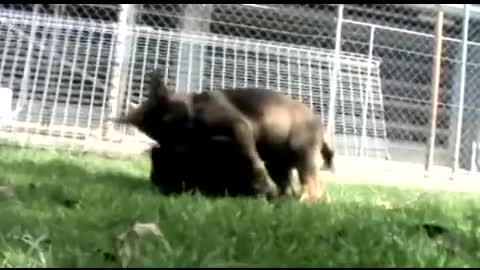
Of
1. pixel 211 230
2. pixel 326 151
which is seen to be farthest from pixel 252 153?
pixel 211 230

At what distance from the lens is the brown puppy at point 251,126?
4.75m

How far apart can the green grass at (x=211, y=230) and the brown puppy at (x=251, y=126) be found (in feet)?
1.26

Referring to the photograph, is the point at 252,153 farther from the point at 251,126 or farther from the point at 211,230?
the point at 211,230

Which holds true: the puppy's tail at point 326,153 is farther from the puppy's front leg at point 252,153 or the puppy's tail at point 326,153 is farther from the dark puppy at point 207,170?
the puppy's front leg at point 252,153

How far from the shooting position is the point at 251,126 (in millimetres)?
4828

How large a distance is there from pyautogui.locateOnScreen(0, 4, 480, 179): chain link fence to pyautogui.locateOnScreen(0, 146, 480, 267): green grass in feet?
11.4

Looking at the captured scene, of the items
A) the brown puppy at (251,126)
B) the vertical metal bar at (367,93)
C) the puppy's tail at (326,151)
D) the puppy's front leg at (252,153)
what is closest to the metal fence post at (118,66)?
the vertical metal bar at (367,93)

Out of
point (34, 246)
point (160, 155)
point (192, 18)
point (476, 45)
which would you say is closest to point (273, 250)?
point (34, 246)

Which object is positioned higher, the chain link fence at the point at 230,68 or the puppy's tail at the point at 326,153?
the chain link fence at the point at 230,68

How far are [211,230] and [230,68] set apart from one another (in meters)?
5.76

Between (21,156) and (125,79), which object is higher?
(125,79)

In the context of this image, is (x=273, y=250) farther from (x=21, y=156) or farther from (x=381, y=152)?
(x=381, y=152)

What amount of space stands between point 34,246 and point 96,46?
19.8ft

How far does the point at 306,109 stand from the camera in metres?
5.14
